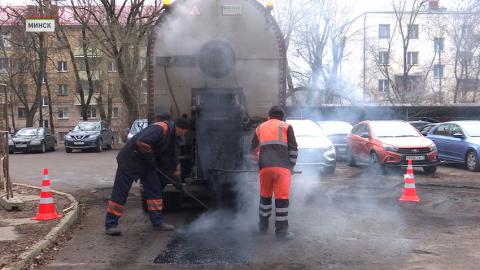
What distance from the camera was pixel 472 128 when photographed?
48.3 ft

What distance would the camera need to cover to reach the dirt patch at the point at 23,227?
5.53 metres

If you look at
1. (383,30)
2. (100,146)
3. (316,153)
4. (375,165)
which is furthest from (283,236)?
(383,30)

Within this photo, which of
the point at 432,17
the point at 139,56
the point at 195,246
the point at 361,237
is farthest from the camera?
the point at 432,17

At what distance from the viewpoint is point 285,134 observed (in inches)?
254

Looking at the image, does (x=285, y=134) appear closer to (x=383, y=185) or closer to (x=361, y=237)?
(x=361, y=237)

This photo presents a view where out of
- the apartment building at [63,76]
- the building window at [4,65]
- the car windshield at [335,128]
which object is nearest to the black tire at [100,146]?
the apartment building at [63,76]

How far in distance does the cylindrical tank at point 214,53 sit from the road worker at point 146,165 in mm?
961

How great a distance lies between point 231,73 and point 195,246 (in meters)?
2.80

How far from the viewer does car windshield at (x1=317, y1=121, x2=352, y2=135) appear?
16578 millimetres

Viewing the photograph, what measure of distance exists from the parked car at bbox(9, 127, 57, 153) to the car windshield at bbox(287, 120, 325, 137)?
15.8 meters

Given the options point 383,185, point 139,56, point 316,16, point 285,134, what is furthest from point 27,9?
point 285,134

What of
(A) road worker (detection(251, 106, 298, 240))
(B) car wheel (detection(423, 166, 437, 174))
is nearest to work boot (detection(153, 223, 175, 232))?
(A) road worker (detection(251, 106, 298, 240))

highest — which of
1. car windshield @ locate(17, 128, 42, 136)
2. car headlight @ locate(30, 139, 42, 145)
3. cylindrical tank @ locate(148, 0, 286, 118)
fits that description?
cylindrical tank @ locate(148, 0, 286, 118)

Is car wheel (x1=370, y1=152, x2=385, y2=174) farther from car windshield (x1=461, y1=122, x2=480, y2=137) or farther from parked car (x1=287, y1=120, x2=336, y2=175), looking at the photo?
car windshield (x1=461, y1=122, x2=480, y2=137)
